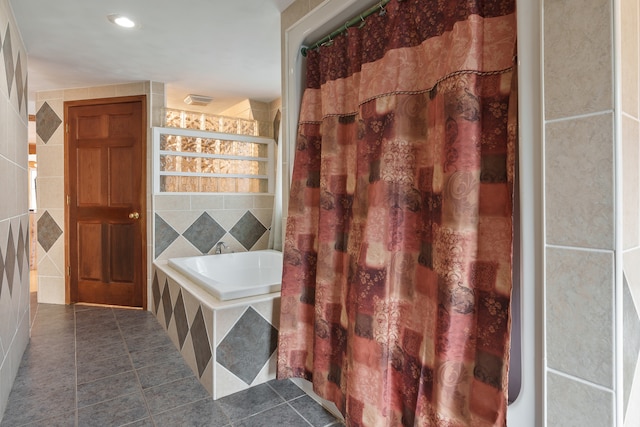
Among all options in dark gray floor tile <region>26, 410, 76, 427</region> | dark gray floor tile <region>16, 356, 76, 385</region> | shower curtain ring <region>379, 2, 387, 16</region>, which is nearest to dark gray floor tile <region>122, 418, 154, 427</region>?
dark gray floor tile <region>26, 410, 76, 427</region>

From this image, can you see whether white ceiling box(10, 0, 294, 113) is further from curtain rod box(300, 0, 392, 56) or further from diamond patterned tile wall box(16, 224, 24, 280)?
diamond patterned tile wall box(16, 224, 24, 280)

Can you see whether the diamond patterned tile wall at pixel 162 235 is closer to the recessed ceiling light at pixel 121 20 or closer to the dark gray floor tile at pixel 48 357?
the dark gray floor tile at pixel 48 357

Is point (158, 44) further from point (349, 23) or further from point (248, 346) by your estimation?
point (248, 346)

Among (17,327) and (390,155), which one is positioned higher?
(390,155)

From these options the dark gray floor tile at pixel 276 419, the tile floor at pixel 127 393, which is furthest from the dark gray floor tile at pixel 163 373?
the dark gray floor tile at pixel 276 419

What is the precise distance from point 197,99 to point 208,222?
138 centimetres

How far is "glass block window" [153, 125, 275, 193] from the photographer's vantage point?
3342 mm

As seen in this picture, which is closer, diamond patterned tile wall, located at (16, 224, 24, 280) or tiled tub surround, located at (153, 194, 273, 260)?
diamond patterned tile wall, located at (16, 224, 24, 280)

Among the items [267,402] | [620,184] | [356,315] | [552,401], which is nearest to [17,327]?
[267,402]

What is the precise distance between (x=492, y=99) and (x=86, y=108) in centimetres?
378

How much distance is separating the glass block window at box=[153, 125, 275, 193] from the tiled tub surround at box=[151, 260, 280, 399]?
5.01 ft

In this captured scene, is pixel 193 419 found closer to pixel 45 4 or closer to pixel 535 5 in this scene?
pixel 535 5

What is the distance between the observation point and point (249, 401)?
1.84 meters

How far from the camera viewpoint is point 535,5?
83 cm
